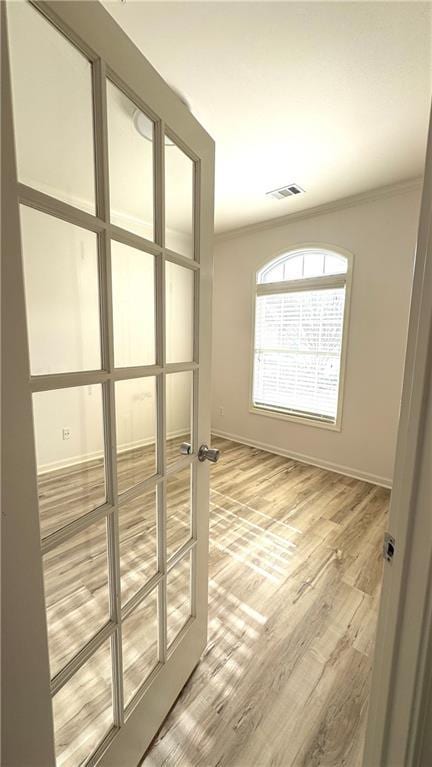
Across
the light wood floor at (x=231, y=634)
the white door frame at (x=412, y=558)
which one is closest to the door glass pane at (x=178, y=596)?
the light wood floor at (x=231, y=634)

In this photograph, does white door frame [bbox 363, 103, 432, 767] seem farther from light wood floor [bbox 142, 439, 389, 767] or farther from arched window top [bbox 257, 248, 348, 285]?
arched window top [bbox 257, 248, 348, 285]

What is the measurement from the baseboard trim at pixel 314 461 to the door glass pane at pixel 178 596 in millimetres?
2464

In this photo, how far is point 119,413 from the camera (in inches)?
33.6

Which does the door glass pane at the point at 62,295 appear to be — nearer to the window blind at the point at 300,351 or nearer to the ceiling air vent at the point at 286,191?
the ceiling air vent at the point at 286,191

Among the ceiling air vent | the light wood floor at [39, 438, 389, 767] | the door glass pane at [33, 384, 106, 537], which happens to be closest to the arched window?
the ceiling air vent

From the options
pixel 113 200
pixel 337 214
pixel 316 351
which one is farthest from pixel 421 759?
pixel 337 214

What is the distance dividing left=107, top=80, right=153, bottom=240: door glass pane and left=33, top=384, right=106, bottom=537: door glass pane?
48 centimetres

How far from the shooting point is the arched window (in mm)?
3121

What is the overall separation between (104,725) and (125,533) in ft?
1.93

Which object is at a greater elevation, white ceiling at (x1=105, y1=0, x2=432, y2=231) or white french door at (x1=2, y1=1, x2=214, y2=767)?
white ceiling at (x1=105, y1=0, x2=432, y2=231)

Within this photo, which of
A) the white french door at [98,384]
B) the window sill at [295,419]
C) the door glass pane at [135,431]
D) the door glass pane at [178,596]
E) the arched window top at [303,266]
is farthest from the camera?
the window sill at [295,419]

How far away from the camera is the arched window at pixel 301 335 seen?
→ 3121 millimetres

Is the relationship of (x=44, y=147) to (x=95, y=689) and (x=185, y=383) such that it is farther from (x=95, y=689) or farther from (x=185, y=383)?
(x=95, y=689)

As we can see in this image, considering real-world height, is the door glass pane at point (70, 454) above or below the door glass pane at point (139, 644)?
above
